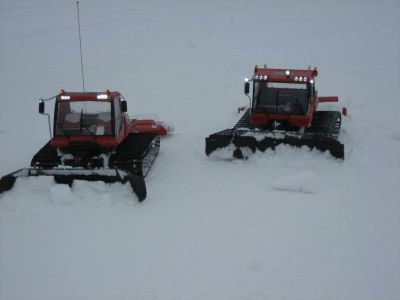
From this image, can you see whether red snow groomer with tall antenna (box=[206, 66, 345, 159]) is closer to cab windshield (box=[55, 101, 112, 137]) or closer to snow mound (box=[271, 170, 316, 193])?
snow mound (box=[271, 170, 316, 193])

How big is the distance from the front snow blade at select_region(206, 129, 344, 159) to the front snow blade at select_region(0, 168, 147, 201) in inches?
96.9

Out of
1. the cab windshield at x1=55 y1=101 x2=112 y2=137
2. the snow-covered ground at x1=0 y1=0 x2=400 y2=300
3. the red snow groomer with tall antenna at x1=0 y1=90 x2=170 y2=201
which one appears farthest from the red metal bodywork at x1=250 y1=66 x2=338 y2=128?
the cab windshield at x1=55 y1=101 x2=112 y2=137

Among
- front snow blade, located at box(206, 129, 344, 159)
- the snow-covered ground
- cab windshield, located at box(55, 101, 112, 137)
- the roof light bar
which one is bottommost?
the snow-covered ground

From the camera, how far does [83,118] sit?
32.9 ft

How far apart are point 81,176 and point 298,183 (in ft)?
12.0

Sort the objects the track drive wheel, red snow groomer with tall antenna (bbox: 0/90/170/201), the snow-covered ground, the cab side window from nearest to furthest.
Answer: the snow-covered ground, the track drive wheel, red snow groomer with tall antenna (bbox: 0/90/170/201), the cab side window

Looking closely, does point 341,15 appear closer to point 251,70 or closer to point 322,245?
point 251,70

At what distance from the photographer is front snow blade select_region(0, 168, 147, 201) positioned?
348 inches

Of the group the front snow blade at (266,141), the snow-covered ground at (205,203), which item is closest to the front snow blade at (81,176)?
the snow-covered ground at (205,203)

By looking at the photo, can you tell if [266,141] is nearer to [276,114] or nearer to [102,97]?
[276,114]

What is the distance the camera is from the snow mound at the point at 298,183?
9.21m

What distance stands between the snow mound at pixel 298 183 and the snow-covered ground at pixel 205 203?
0.07 feet

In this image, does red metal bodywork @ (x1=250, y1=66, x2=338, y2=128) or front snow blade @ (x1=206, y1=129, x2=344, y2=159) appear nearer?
front snow blade @ (x1=206, y1=129, x2=344, y2=159)

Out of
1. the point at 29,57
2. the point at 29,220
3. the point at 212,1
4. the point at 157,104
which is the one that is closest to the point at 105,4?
the point at 212,1
